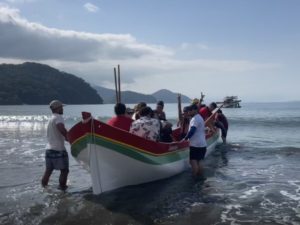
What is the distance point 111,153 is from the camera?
30.3ft

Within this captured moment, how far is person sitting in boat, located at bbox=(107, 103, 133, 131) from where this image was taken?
1020 cm

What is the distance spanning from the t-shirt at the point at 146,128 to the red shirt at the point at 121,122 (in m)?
0.20

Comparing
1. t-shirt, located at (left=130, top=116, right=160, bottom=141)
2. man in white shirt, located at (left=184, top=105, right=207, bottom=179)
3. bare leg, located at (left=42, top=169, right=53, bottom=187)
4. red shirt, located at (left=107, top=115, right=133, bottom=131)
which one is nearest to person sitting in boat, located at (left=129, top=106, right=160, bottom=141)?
t-shirt, located at (left=130, top=116, right=160, bottom=141)

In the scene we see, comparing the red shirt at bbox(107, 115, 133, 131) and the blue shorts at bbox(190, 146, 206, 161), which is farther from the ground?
the red shirt at bbox(107, 115, 133, 131)

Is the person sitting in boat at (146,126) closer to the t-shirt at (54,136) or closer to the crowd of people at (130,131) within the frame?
the crowd of people at (130,131)

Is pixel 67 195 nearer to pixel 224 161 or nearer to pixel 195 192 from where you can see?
pixel 195 192

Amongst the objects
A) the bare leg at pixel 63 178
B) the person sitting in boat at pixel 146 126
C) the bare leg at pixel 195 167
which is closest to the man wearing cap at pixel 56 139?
the bare leg at pixel 63 178

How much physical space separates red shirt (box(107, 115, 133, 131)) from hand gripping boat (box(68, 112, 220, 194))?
0.86 meters

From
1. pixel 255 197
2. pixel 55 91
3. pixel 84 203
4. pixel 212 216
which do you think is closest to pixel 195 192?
pixel 255 197

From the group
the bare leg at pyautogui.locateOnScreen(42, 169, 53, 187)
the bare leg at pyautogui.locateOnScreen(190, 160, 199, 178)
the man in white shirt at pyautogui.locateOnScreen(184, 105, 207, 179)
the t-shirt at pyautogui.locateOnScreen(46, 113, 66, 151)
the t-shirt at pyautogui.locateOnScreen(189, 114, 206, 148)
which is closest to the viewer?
the t-shirt at pyautogui.locateOnScreen(46, 113, 66, 151)

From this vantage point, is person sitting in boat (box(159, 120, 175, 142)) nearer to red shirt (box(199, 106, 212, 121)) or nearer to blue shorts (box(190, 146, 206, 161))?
blue shorts (box(190, 146, 206, 161))

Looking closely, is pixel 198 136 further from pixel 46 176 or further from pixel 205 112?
pixel 205 112

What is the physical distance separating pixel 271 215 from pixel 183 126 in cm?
622

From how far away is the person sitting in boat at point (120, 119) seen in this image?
10200 millimetres
